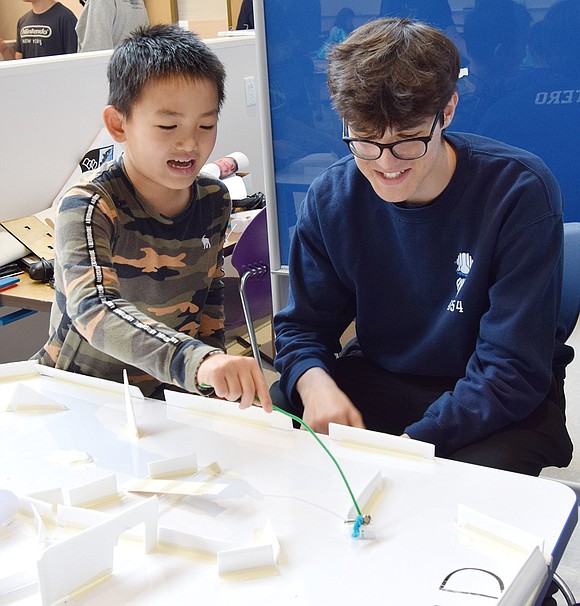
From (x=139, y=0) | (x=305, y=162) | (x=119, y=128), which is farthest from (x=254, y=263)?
(x=139, y=0)

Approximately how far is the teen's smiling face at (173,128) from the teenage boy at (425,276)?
0.77 feet

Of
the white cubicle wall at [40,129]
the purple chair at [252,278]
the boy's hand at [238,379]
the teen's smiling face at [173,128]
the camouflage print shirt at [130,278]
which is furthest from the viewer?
the white cubicle wall at [40,129]

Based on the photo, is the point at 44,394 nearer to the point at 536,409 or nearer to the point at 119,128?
the point at 119,128

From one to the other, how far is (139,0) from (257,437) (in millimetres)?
3994

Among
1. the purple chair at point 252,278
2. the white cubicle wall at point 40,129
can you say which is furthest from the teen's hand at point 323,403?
the white cubicle wall at point 40,129

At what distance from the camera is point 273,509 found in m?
1.00

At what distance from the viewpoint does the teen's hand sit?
4.46 feet

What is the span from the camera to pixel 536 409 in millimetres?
Answer: 1397

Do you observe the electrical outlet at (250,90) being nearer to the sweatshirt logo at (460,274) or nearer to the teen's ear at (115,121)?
the teen's ear at (115,121)

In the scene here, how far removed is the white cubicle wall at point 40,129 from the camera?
269 centimetres

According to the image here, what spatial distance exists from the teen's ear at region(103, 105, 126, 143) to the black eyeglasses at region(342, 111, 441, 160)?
0.53 m

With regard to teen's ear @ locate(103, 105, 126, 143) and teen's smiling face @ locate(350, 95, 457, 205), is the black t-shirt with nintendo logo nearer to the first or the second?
teen's ear @ locate(103, 105, 126, 143)

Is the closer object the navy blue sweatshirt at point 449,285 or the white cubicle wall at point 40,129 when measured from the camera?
the navy blue sweatshirt at point 449,285

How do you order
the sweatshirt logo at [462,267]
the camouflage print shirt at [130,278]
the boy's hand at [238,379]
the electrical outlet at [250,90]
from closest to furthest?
the boy's hand at [238,379]
the camouflage print shirt at [130,278]
the sweatshirt logo at [462,267]
the electrical outlet at [250,90]
